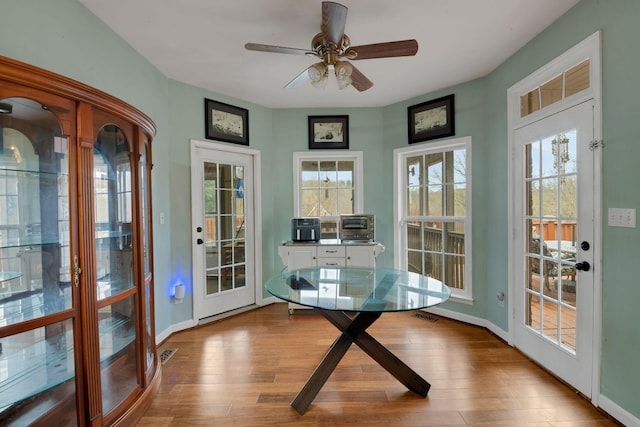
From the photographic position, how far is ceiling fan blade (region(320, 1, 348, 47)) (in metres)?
1.52

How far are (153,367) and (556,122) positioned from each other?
3249 millimetres

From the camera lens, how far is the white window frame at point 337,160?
3.76m

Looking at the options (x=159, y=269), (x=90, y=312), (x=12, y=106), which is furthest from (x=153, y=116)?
(x=90, y=312)

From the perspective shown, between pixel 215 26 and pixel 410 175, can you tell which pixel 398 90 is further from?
pixel 215 26

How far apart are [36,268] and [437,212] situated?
3341 millimetres

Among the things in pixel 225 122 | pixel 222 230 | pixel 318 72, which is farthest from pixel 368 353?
pixel 225 122

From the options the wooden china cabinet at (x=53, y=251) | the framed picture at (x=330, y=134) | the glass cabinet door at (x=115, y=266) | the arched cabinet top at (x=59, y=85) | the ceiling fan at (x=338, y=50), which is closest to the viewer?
the arched cabinet top at (x=59, y=85)

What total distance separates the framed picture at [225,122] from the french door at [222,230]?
160 millimetres

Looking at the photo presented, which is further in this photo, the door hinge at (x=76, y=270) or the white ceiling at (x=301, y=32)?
the white ceiling at (x=301, y=32)

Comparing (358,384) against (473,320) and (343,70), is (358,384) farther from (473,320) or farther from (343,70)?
(343,70)

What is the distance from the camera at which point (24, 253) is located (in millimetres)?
1300

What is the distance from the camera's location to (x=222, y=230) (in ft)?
11.1

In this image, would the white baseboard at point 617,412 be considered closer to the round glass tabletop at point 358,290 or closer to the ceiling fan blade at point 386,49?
the round glass tabletop at point 358,290

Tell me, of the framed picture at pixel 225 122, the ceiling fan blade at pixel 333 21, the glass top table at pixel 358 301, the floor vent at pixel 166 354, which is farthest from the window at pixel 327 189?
the ceiling fan blade at pixel 333 21
